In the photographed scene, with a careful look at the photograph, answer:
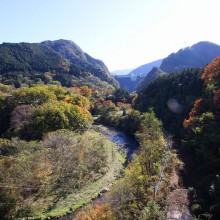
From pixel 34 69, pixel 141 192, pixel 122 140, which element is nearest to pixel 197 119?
pixel 122 140

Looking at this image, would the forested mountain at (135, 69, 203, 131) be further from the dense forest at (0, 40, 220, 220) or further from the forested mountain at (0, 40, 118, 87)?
the forested mountain at (0, 40, 118, 87)

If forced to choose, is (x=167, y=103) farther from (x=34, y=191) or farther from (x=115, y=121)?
(x=34, y=191)

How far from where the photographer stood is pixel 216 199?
1022 inches

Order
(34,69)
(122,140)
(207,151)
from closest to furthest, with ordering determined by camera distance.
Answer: (207,151), (122,140), (34,69)

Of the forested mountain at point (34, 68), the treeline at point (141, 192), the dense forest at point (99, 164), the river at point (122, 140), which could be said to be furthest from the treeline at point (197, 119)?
the forested mountain at point (34, 68)

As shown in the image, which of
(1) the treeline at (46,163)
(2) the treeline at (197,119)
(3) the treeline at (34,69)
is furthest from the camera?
(3) the treeline at (34,69)

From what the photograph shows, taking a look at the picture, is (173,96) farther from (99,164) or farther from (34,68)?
(34,68)

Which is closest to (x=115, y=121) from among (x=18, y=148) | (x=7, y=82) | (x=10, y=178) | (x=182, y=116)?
(x=182, y=116)

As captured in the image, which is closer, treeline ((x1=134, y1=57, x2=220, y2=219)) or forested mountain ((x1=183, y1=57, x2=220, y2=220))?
forested mountain ((x1=183, y1=57, x2=220, y2=220))

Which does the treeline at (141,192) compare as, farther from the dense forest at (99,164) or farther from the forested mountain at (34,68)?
the forested mountain at (34,68)

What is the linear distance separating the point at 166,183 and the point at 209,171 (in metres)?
7.43

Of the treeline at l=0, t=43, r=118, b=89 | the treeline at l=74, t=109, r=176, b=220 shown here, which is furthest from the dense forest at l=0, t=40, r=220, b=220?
the treeline at l=0, t=43, r=118, b=89

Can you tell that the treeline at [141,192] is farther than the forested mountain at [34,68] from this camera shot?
No

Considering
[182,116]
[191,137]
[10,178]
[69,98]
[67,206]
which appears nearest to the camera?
[10,178]
